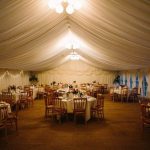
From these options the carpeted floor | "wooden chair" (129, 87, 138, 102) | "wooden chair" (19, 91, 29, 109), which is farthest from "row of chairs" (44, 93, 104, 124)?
"wooden chair" (129, 87, 138, 102)

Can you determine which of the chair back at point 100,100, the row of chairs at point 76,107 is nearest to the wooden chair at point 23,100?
the row of chairs at point 76,107

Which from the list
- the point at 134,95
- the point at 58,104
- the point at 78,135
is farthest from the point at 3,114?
the point at 134,95

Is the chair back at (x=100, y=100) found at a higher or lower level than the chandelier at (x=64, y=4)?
lower

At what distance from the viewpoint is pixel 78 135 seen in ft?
18.5

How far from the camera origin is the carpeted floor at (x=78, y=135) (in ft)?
15.9

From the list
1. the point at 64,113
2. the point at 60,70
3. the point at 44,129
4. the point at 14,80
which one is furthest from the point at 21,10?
the point at 60,70

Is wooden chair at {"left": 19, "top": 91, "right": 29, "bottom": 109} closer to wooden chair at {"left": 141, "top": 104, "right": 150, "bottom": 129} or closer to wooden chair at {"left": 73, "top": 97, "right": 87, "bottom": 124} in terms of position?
wooden chair at {"left": 73, "top": 97, "right": 87, "bottom": 124}

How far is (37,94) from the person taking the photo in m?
13.7

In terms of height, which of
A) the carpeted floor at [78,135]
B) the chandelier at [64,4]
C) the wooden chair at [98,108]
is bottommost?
the carpeted floor at [78,135]

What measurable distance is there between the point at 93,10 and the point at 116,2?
863 millimetres

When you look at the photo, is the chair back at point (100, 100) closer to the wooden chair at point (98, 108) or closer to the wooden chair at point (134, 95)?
the wooden chair at point (98, 108)

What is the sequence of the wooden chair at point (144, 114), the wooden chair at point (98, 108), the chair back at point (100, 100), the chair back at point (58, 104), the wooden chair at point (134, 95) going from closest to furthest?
the wooden chair at point (144, 114)
the chair back at point (58, 104)
the wooden chair at point (98, 108)
the chair back at point (100, 100)
the wooden chair at point (134, 95)

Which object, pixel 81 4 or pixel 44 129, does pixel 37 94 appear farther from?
pixel 81 4

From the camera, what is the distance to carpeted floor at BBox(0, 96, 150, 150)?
4855mm
